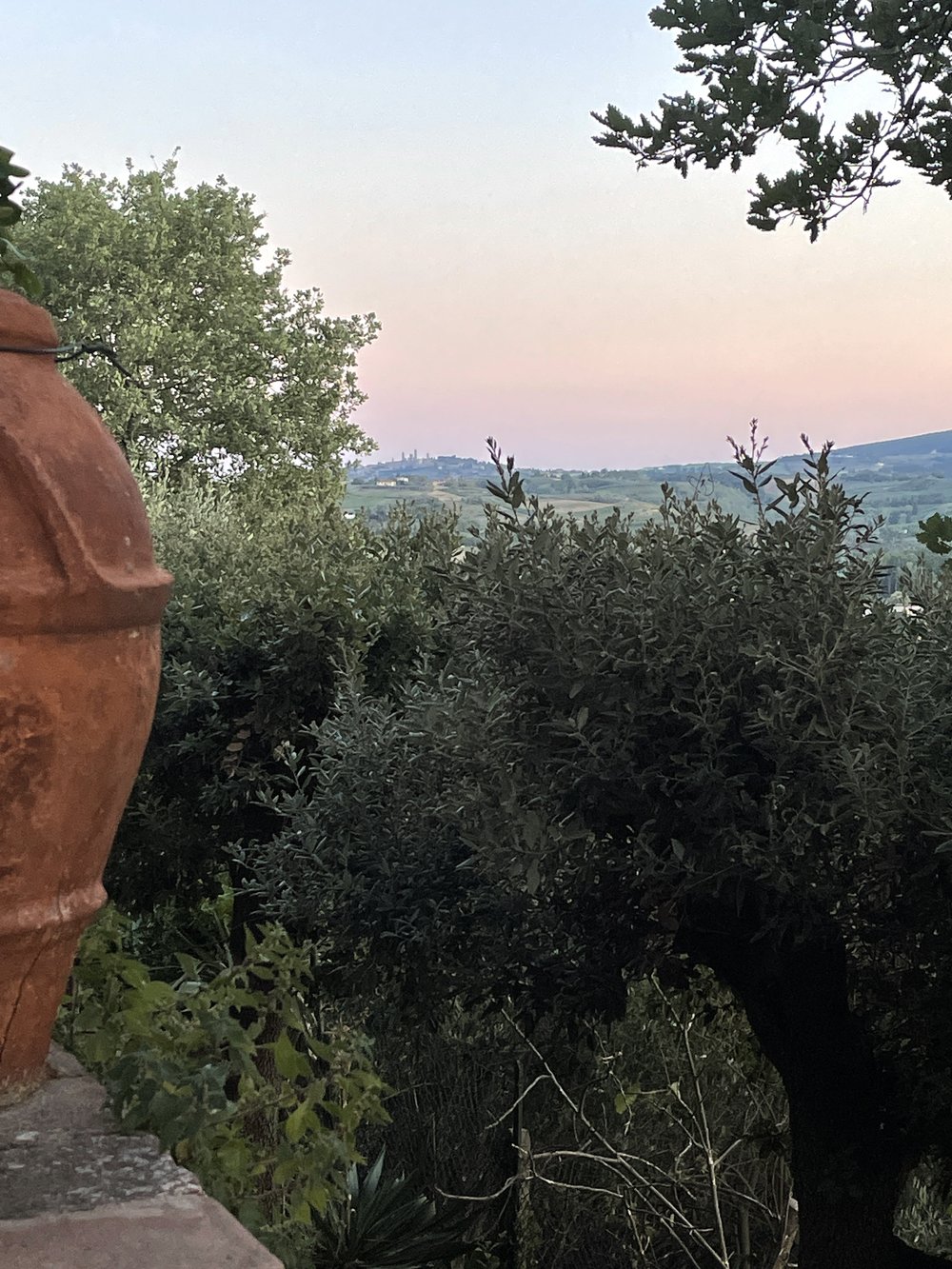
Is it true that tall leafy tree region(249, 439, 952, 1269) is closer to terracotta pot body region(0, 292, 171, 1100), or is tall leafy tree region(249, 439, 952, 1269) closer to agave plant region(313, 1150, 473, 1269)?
terracotta pot body region(0, 292, 171, 1100)

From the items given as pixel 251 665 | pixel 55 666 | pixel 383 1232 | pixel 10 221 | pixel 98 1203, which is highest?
pixel 10 221

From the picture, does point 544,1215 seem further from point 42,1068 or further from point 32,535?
point 32,535

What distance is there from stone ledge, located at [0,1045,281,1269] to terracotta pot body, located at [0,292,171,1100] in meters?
0.23

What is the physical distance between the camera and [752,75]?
4.15 m

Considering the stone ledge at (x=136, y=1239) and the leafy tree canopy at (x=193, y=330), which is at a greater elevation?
the leafy tree canopy at (x=193, y=330)

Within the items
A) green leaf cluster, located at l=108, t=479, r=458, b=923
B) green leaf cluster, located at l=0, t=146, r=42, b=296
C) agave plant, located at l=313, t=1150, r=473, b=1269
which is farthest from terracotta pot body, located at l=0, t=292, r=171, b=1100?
agave plant, located at l=313, t=1150, r=473, b=1269

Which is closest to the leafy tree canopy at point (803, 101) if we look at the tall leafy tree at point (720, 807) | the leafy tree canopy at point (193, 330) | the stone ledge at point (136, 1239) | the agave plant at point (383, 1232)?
the tall leafy tree at point (720, 807)

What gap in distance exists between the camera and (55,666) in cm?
267

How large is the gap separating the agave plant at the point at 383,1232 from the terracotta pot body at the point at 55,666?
16.3 ft

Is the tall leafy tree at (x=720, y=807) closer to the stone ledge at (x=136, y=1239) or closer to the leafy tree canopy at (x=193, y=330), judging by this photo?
the stone ledge at (x=136, y=1239)

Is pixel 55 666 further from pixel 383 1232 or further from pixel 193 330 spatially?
pixel 193 330

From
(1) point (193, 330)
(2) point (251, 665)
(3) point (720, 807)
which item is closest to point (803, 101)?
(3) point (720, 807)

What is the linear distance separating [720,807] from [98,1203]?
262cm

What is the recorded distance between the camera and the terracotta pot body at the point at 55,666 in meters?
2.64
